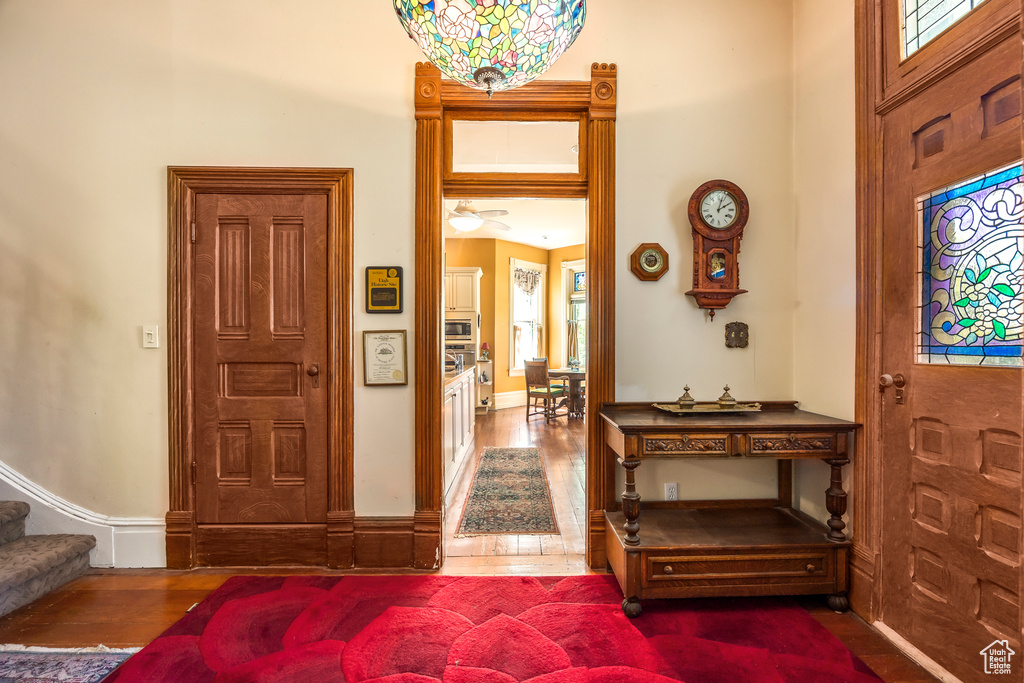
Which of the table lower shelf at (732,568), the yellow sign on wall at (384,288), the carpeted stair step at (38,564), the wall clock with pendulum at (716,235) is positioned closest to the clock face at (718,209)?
the wall clock with pendulum at (716,235)

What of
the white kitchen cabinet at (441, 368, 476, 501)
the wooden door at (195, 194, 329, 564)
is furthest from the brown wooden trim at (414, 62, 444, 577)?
the white kitchen cabinet at (441, 368, 476, 501)

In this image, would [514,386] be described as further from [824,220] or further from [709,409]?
[824,220]

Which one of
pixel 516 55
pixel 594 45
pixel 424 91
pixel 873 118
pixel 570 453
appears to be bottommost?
pixel 570 453

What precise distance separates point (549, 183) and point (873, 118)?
157 centimetres

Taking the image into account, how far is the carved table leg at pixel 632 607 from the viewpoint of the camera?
211 centimetres

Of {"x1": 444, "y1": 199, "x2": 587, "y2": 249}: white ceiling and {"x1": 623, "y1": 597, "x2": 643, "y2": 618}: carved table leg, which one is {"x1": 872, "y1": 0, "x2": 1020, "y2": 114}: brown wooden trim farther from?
{"x1": 444, "y1": 199, "x2": 587, "y2": 249}: white ceiling

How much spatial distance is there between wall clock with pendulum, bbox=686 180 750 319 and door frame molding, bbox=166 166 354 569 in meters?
2.01

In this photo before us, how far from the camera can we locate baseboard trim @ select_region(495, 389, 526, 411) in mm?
8562

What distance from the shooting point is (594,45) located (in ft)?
8.62

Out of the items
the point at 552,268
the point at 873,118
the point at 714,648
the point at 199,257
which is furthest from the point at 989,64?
the point at 552,268

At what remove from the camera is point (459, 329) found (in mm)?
8078

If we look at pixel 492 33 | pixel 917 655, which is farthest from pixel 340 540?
pixel 917 655

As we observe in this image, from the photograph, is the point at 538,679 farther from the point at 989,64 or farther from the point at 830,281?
the point at 989,64

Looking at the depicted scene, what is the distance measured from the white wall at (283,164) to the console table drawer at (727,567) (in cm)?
52
